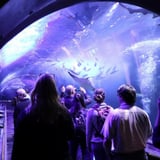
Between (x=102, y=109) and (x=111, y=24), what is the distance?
14.1 meters

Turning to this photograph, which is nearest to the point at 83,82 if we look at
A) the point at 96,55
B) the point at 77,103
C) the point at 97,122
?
the point at 96,55

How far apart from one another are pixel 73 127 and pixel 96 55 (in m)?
17.0

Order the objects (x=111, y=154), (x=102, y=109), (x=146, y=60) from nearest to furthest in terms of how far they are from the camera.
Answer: (x=111, y=154)
(x=102, y=109)
(x=146, y=60)

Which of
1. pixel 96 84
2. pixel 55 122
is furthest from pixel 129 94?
pixel 96 84

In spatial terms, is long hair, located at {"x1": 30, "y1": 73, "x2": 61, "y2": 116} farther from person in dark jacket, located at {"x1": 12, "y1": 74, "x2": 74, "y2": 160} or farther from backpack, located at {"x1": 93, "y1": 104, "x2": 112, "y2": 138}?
backpack, located at {"x1": 93, "y1": 104, "x2": 112, "y2": 138}

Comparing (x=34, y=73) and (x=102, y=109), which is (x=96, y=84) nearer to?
(x=34, y=73)

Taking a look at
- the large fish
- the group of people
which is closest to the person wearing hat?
the group of people

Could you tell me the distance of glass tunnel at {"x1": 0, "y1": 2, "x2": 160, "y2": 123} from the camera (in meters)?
16.6

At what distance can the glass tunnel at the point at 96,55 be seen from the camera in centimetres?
1659

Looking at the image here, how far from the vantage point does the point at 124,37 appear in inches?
753

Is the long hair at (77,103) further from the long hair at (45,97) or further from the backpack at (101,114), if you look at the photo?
the long hair at (45,97)

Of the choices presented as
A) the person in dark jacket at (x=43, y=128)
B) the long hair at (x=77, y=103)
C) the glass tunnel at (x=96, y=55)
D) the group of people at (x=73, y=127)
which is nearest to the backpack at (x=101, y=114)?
the group of people at (x=73, y=127)

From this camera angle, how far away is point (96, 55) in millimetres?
19578

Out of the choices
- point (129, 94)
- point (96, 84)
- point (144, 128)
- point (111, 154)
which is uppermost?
point (96, 84)
